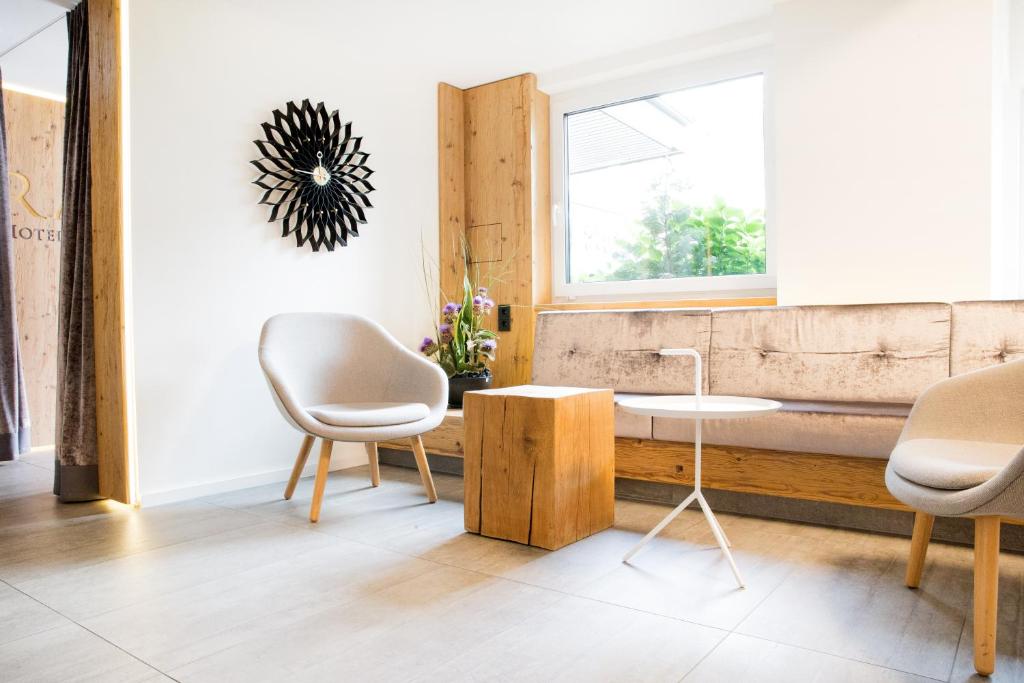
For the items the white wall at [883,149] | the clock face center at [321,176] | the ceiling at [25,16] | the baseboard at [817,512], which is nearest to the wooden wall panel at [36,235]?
the ceiling at [25,16]

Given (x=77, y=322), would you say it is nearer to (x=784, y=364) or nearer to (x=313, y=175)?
(x=313, y=175)

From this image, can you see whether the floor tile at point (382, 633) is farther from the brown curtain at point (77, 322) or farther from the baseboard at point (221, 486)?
the brown curtain at point (77, 322)

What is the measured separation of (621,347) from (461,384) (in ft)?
3.08

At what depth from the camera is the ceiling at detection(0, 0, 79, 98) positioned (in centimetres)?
306

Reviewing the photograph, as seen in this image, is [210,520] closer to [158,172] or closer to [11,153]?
[158,172]

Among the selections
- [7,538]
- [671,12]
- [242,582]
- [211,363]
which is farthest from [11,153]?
[671,12]

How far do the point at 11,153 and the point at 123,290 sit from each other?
2.16 metres

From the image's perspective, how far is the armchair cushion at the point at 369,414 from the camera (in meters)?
2.59

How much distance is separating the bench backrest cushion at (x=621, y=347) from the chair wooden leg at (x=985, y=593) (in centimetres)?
149

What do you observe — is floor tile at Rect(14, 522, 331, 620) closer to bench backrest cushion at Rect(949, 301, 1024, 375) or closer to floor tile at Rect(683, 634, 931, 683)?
floor tile at Rect(683, 634, 931, 683)

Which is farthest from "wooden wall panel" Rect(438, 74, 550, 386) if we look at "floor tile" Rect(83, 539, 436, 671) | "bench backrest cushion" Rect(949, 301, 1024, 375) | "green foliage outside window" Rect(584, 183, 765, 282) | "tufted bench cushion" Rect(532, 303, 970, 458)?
"bench backrest cushion" Rect(949, 301, 1024, 375)

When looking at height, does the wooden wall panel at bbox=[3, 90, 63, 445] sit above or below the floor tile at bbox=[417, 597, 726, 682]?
above

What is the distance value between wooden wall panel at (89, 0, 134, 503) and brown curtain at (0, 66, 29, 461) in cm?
126

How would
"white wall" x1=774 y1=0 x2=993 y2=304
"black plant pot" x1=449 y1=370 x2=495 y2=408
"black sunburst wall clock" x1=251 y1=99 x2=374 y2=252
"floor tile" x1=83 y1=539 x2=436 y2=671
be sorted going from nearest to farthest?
1. "floor tile" x1=83 y1=539 x2=436 y2=671
2. "white wall" x1=774 y1=0 x2=993 y2=304
3. "black sunburst wall clock" x1=251 y1=99 x2=374 y2=252
4. "black plant pot" x1=449 y1=370 x2=495 y2=408
